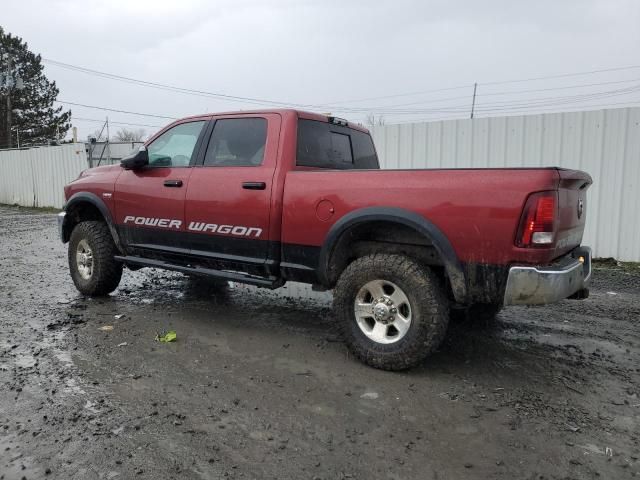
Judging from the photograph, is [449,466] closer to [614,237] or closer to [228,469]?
[228,469]

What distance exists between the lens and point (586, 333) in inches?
187

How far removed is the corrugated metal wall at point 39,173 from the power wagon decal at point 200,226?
13.3 metres

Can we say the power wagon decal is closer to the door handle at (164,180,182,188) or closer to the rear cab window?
the door handle at (164,180,182,188)

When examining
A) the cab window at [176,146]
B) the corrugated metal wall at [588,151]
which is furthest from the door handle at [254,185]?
the corrugated metal wall at [588,151]

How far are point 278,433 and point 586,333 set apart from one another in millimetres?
3283

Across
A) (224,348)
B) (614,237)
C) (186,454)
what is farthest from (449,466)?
(614,237)

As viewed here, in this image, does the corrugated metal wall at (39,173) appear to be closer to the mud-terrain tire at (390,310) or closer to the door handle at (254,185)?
the door handle at (254,185)

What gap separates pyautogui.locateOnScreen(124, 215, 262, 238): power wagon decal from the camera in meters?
4.42

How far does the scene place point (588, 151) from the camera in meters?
7.81

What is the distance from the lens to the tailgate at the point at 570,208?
340 centimetres

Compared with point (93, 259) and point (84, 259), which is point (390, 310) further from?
point (84, 259)

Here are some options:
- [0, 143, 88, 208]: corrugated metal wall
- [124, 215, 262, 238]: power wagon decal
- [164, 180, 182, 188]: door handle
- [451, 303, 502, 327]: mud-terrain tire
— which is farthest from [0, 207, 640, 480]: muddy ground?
[0, 143, 88, 208]: corrugated metal wall

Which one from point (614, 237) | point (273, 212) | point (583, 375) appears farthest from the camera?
point (614, 237)

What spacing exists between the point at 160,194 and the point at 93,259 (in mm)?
1314
